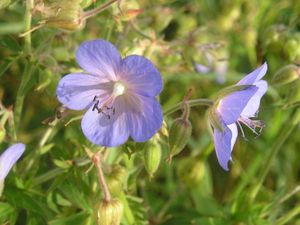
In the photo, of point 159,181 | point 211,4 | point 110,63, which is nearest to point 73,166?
point 110,63

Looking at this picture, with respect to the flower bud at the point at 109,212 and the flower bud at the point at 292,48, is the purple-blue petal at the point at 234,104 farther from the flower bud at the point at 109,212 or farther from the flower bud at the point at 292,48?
the flower bud at the point at 292,48

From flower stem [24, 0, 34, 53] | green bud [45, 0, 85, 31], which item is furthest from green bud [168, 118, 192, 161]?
flower stem [24, 0, 34, 53]

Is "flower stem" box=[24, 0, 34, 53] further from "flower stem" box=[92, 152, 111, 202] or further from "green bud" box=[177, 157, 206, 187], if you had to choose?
"green bud" box=[177, 157, 206, 187]

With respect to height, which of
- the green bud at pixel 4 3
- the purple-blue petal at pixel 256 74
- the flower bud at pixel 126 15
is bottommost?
the purple-blue petal at pixel 256 74

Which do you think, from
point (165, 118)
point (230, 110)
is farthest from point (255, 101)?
point (165, 118)

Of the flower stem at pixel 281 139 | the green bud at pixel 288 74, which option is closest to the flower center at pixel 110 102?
the green bud at pixel 288 74

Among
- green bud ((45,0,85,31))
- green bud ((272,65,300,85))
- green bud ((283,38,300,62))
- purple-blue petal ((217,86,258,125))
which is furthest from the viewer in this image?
green bud ((283,38,300,62))
